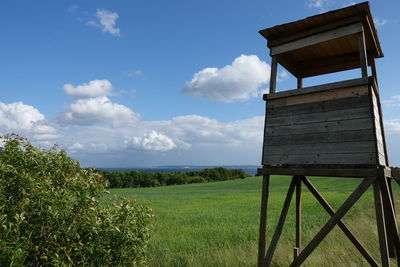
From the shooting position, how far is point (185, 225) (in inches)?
571

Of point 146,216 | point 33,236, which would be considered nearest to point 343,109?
point 146,216

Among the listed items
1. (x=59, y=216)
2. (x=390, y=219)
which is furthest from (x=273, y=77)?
(x=59, y=216)

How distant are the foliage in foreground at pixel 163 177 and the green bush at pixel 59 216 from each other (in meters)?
47.3

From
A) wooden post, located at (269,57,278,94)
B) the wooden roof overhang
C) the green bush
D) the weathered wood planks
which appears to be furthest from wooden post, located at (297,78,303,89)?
the green bush

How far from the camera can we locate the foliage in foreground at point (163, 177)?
59219 millimetres

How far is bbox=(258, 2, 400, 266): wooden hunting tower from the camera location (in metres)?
6.11

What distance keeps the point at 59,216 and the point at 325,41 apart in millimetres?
6644

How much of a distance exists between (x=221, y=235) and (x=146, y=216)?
6.68m

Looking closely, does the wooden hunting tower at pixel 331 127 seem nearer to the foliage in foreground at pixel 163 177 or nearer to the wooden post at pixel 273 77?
the wooden post at pixel 273 77

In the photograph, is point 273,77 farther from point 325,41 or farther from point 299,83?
point 299,83

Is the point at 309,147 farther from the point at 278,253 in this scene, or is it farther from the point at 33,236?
the point at 33,236

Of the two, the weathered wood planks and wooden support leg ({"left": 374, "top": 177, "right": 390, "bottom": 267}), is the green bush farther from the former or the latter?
wooden support leg ({"left": 374, "top": 177, "right": 390, "bottom": 267})

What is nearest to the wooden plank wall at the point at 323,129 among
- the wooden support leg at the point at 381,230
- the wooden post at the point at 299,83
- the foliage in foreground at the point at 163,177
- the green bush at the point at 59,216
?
the wooden support leg at the point at 381,230

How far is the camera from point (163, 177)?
65.4 m
